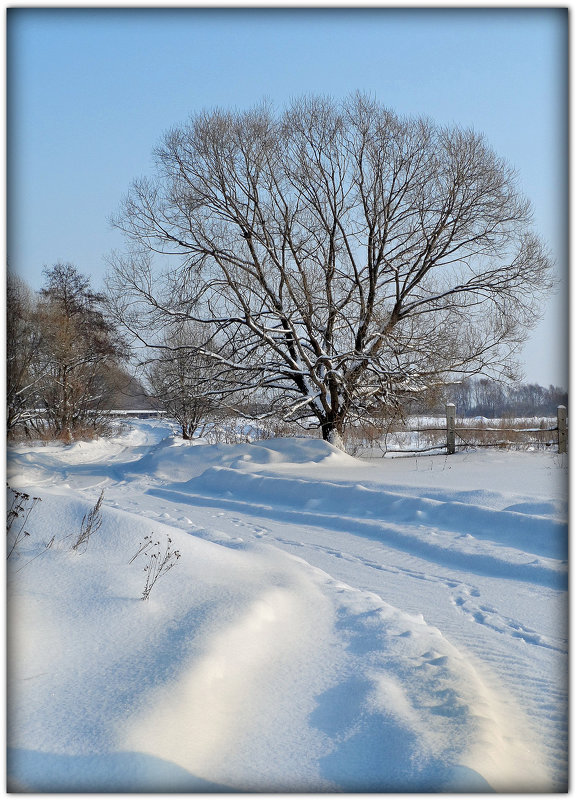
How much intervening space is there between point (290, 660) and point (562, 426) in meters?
15.2

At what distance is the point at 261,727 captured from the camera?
3027 mm

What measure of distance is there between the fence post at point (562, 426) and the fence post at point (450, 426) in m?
2.95

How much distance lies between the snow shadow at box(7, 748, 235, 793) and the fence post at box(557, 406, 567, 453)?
634 inches

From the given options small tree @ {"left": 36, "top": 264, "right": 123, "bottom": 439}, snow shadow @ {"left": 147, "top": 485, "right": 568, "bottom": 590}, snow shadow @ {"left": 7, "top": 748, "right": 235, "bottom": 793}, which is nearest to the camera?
snow shadow @ {"left": 7, "top": 748, "right": 235, "bottom": 793}

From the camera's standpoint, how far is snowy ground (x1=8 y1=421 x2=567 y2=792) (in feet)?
8.90

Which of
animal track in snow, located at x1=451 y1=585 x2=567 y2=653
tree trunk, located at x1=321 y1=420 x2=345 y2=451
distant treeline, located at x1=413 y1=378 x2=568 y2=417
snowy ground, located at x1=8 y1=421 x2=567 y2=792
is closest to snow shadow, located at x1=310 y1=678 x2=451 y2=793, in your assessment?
snowy ground, located at x1=8 y1=421 x2=567 y2=792

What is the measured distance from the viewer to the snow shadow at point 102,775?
8.39ft

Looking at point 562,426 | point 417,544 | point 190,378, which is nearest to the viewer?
point 417,544

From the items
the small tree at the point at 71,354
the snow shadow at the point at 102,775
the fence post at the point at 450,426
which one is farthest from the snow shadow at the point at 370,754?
the small tree at the point at 71,354

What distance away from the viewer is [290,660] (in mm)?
3805

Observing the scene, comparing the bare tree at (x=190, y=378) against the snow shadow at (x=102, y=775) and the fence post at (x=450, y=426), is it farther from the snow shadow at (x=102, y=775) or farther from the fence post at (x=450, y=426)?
the snow shadow at (x=102, y=775)

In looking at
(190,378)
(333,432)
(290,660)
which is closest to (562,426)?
(333,432)

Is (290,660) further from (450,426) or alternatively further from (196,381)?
(450,426)

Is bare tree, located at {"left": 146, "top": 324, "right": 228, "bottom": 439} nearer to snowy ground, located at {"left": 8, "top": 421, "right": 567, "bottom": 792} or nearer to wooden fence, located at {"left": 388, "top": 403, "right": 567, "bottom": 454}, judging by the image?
wooden fence, located at {"left": 388, "top": 403, "right": 567, "bottom": 454}
